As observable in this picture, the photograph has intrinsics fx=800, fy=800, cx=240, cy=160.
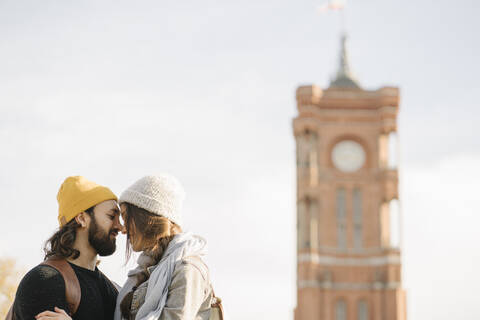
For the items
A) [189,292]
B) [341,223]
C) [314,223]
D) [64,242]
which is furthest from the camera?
[341,223]

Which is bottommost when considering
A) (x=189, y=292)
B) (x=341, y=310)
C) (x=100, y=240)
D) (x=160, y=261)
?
(x=189, y=292)

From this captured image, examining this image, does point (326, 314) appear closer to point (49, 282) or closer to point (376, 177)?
point (376, 177)

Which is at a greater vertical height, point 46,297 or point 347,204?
point 347,204

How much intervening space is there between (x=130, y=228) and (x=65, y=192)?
41 centimetres

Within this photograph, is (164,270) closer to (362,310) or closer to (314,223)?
(314,223)

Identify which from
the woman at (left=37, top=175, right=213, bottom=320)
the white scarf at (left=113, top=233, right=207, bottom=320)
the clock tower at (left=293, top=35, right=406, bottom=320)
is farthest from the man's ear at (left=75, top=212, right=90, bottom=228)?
the clock tower at (left=293, top=35, right=406, bottom=320)

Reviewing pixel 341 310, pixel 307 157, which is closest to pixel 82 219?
pixel 341 310

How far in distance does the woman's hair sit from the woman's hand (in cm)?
31

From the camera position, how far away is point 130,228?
3818 millimetres

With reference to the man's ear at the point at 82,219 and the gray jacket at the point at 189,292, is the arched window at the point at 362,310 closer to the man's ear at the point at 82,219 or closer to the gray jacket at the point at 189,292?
the man's ear at the point at 82,219

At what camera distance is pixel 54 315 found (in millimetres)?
3564

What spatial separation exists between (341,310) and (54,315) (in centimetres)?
3693

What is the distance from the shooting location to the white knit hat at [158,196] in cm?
377

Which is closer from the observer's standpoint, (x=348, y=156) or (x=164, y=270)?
(x=164, y=270)
